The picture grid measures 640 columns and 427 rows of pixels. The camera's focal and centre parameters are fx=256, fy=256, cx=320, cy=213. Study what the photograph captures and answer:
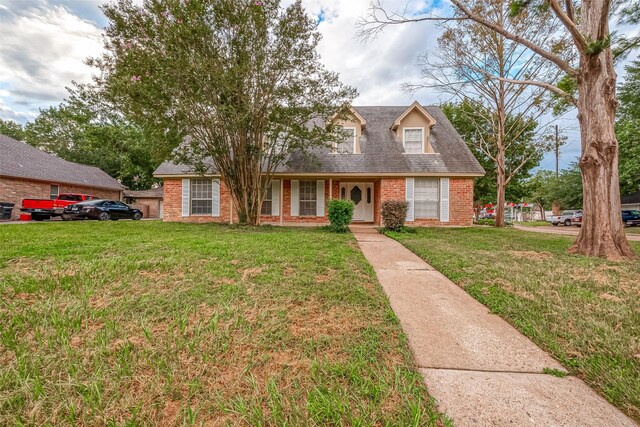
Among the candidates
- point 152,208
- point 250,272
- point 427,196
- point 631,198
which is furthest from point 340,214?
point 631,198

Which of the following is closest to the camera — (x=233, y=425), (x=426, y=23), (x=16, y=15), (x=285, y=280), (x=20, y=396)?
(x=233, y=425)

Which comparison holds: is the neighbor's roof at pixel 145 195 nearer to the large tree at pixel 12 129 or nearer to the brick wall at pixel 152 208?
the brick wall at pixel 152 208

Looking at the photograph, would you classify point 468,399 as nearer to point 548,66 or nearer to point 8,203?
point 548,66

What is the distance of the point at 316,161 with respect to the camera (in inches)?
448

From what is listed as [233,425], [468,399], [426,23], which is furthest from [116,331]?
[426,23]

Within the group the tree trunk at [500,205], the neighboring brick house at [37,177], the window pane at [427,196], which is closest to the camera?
the window pane at [427,196]

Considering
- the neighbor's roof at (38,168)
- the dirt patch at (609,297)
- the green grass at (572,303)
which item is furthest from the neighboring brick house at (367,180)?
the neighbor's roof at (38,168)

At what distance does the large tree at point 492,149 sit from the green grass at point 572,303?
13.4m

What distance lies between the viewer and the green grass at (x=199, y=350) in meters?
1.34

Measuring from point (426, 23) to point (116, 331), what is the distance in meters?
9.04

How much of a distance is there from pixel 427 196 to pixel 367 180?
9.56 ft

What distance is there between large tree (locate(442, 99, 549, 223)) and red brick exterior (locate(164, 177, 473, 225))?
6075 millimetres

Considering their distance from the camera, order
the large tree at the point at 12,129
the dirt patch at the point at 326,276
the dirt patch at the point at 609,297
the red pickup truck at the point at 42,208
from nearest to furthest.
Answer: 1. the dirt patch at the point at 609,297
2. the dirt patch at the point at 326,276
3. the red pickup truck at the point at 42,208
4. the large tree at the point at 12,129

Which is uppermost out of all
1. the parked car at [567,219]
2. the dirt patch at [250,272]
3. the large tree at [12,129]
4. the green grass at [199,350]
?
the large tree at [12,129]
